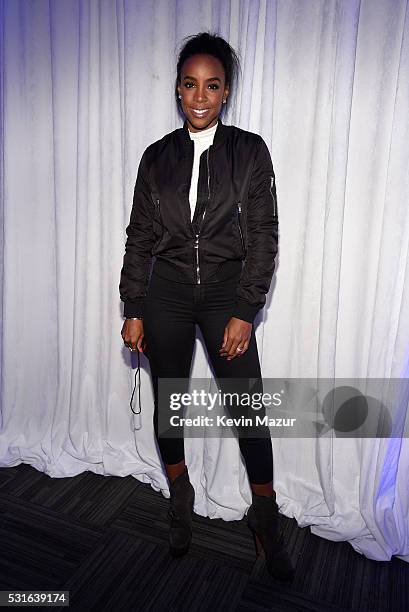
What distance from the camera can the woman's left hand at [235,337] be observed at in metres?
1.61

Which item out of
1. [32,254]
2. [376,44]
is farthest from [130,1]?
[32,254]

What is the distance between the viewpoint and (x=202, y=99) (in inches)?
62.9

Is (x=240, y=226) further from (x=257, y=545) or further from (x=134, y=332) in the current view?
(x=257, y=545)

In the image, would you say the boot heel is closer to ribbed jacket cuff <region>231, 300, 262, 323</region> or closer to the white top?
ribbed jacket cuff <region>231, 300, 262, 323</region>

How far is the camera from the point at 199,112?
1623 mm

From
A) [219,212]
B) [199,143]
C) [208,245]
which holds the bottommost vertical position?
[208,245]

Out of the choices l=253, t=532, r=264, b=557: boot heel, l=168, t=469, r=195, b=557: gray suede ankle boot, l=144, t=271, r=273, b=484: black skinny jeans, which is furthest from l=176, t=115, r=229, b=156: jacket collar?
l=253, t=532, r=264, b=557: boot heel

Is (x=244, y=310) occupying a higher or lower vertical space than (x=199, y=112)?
lower

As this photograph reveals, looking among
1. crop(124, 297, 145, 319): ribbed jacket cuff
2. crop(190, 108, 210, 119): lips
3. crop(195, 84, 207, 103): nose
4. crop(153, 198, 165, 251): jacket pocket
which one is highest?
crop(195, 84, 207, 103): nose

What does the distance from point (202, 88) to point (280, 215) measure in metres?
0.68

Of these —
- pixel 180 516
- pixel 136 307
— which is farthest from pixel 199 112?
pixel 180 516

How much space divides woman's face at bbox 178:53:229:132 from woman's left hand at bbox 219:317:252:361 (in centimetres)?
71

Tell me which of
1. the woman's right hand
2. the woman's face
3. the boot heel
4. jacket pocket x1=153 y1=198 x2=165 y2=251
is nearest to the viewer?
the woman's face

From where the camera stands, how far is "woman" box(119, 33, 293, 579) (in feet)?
5.28
